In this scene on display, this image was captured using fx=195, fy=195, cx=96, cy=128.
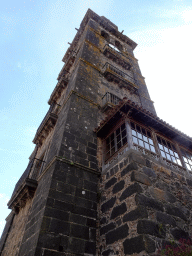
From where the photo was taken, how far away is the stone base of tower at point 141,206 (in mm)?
4686

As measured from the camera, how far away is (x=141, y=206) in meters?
4.96

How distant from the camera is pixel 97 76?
39.7 feet

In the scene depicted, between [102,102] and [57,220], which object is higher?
[102,102]

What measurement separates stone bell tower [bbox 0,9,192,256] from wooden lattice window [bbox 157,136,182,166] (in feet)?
0.16

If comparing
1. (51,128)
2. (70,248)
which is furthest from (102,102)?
(70,248)

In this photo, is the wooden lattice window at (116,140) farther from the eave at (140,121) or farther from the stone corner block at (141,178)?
the stone corner block at (141,178)

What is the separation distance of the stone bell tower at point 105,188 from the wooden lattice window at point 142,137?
4 centimetres

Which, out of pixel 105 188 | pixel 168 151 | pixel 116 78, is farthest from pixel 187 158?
pixel 116 78

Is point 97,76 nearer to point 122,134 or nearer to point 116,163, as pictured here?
point 122,134

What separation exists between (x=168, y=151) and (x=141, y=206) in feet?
11.4

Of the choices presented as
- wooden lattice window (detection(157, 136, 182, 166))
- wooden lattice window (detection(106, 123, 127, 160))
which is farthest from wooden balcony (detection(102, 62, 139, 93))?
wooden lattice window (detection(157, 136, 182, 166))

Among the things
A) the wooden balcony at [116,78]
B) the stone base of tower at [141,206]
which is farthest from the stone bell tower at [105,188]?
the wooden balcony at [116,78]

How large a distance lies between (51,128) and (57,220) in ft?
19.9

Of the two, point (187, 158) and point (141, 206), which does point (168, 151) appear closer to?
point (187, 158)
